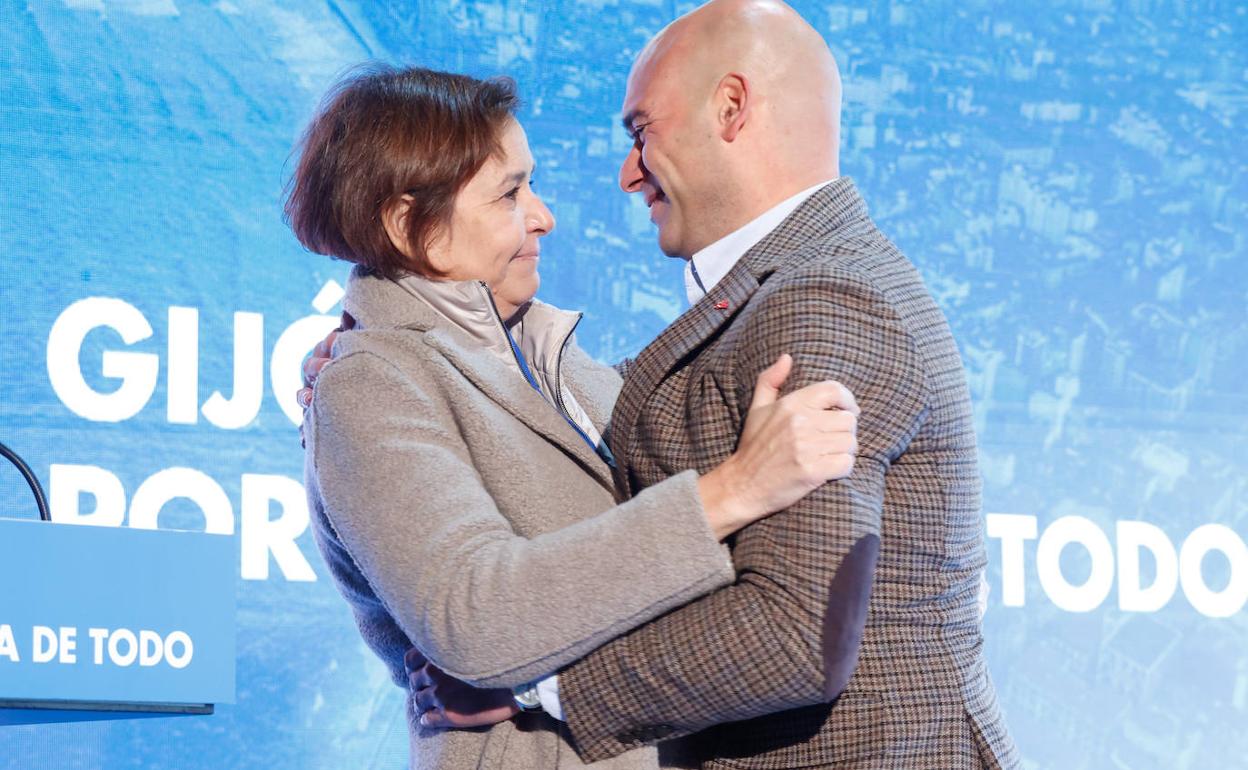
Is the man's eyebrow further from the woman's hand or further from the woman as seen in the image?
the woman's hand

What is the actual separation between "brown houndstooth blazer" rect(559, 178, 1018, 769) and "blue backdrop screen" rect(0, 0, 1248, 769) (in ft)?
4.81

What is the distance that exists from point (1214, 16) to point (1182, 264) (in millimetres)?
653

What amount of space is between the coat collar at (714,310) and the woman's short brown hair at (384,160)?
0.37 metres

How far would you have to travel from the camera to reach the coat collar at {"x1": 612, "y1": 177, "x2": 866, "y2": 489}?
4.89 feet

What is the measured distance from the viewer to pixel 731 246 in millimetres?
1712

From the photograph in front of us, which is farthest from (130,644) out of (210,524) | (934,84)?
(934,84)

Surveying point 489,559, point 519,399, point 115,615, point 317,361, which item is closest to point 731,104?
point 519,399

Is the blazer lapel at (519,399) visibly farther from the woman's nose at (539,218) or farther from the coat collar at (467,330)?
the woman's nose at (539,218)

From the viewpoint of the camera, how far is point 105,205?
278 centimetres

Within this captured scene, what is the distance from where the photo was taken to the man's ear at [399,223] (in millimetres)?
1736

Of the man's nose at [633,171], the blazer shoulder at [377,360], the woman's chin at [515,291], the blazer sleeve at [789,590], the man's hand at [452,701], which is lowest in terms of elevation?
the man's hand at [452,701]

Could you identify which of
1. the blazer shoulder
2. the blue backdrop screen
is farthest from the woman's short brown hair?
the blue backdrop screen

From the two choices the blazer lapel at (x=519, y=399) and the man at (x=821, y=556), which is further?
the blazer lapel at (x=519, y=399)

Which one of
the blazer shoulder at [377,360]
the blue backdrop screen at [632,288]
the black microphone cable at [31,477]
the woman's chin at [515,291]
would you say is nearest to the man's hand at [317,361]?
the blazer shoulder at [377,360]
